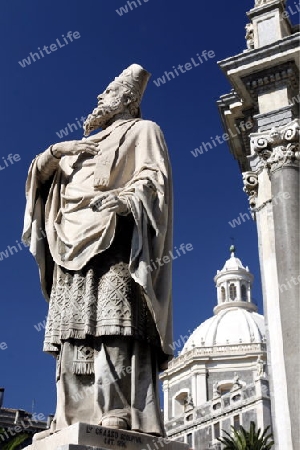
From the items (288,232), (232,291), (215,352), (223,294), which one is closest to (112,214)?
(288,232)

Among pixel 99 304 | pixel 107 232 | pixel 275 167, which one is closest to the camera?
pixel 99 304

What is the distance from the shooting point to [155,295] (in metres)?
4.23

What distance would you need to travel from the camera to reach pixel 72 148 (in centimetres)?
480

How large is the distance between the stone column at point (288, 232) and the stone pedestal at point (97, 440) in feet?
22.0

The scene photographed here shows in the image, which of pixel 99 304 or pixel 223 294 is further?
pixel 223 294

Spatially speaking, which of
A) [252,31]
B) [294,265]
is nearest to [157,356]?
[294,265]

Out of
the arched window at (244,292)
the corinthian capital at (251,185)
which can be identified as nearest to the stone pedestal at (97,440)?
the corinthian capital at (251,185)

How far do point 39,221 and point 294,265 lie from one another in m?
7.13

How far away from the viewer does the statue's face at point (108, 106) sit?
17.1 feet

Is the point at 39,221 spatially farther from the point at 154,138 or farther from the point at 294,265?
the point at 294,265

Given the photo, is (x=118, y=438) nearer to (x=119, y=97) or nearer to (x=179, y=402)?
(x=119, y=97)

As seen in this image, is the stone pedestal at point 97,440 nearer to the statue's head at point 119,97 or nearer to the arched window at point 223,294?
the statue's head at point 119,97

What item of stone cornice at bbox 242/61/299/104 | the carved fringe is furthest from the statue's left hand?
stone cornice at bbox 242/61/299/104

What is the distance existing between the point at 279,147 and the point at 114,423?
9.63 meters
